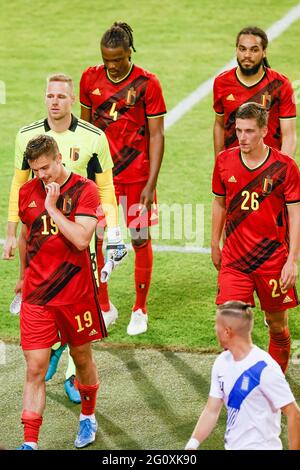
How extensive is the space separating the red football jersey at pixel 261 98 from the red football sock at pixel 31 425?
305cm

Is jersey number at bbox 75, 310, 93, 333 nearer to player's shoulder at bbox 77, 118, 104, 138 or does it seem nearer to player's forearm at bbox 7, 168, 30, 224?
player's forearm at bbox 7, 168, 30, 224

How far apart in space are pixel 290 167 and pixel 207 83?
791 cm

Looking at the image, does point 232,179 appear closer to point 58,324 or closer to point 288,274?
point 288,274

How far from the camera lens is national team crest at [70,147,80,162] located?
8336 mm

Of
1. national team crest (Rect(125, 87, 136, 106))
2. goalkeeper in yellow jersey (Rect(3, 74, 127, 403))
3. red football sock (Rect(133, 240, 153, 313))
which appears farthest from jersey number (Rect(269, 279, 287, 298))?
national team crest (Rect(125, 87, 136, 106))

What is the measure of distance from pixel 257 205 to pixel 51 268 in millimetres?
1410

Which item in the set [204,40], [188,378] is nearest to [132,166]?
[188,378]

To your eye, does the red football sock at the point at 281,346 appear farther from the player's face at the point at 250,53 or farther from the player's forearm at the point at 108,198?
the player's face at the point at 250,53

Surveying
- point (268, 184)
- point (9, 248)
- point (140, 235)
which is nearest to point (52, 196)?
point (9, 248)

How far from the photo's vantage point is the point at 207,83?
15570 millimetres

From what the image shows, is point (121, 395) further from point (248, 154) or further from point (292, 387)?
point (248, 154)

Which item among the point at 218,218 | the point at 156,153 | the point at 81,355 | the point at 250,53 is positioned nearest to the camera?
the point at 81,355

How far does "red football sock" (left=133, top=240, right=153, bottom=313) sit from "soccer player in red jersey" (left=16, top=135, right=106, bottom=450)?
213 cm

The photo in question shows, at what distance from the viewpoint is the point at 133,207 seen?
971 cm
